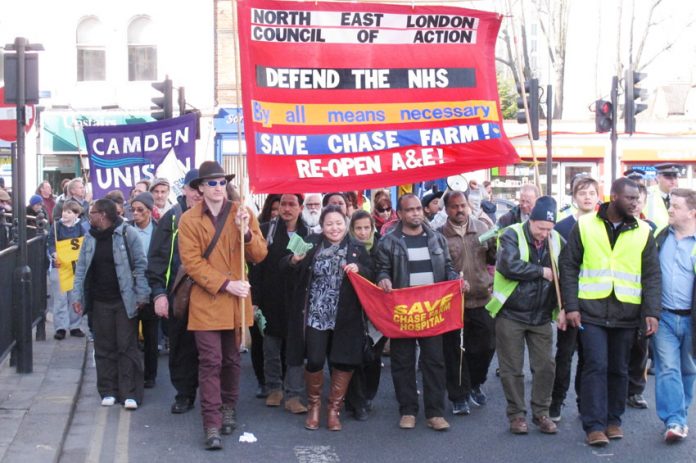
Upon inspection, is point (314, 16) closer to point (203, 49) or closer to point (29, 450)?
point (29, 450)

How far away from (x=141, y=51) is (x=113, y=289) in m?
21.0

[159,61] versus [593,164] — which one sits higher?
[159,61]

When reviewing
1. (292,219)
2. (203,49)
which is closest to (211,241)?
(292,219)

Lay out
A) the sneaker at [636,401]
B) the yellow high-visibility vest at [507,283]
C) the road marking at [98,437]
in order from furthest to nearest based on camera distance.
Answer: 1. the sneaker at [636,401]
2. the yellow high-visibility vest at [507,283]
3. the road marking at [98,437]

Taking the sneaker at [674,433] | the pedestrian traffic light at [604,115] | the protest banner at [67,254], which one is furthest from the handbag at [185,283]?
the pedestrian traffic light at [604,115]

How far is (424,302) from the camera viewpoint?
26.8 feet

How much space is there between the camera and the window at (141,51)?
28781mm

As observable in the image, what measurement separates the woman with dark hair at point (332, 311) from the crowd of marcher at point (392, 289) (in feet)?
0.04

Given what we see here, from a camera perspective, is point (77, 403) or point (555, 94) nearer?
point (77, 403)

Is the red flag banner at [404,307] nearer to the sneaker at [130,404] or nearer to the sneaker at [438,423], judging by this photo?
the sneaker at [438,423]

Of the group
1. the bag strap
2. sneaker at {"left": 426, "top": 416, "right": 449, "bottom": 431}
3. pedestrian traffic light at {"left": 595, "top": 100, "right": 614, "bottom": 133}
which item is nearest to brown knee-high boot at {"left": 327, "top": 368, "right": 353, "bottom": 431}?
sneaker at {"left": 426, "top": 416, "right": 449, "bottom": 431}

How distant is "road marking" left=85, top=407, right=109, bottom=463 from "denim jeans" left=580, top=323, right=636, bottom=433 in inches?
133

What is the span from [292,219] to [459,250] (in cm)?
140

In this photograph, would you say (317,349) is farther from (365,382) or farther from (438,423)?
(438,423)
